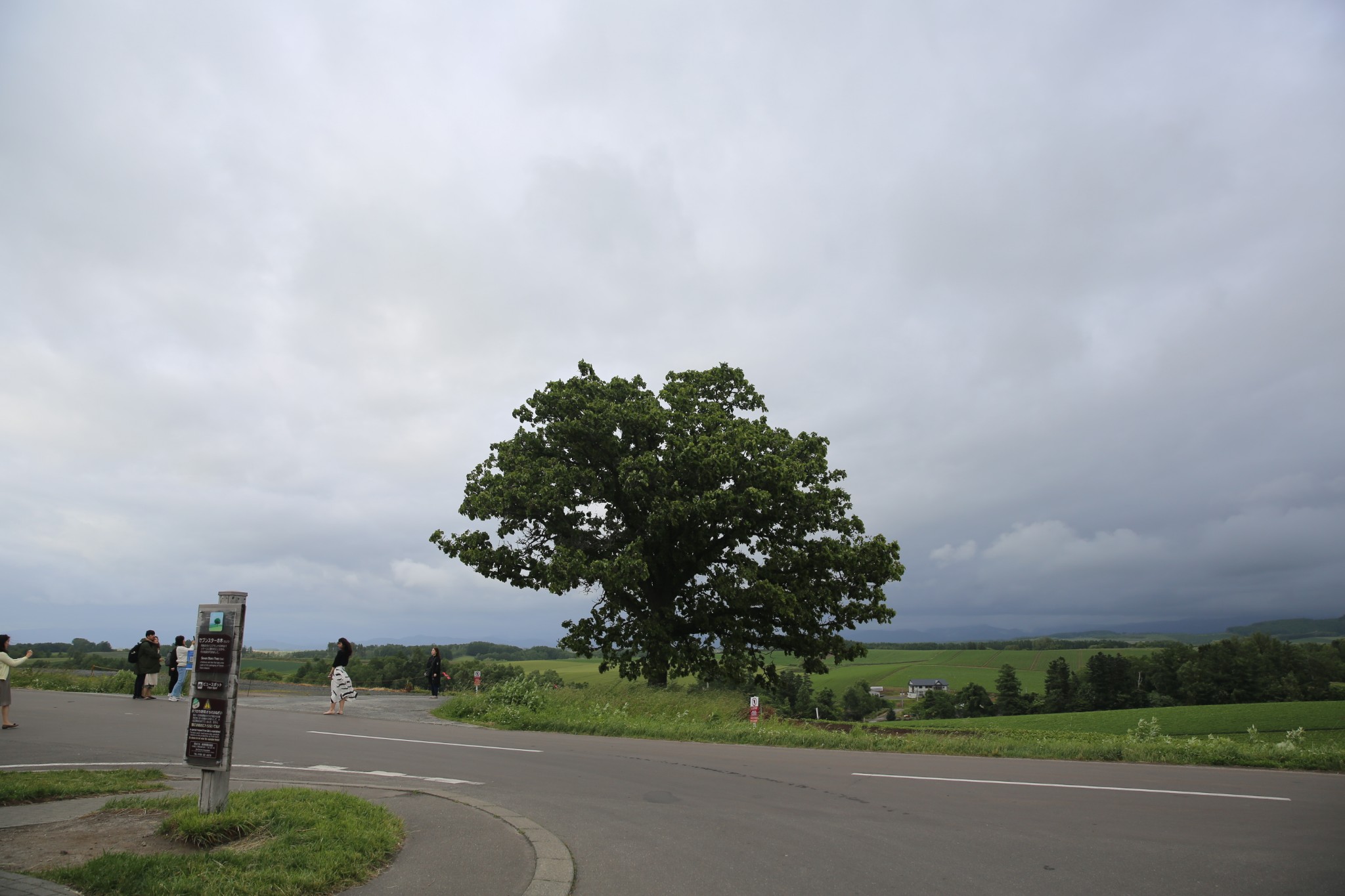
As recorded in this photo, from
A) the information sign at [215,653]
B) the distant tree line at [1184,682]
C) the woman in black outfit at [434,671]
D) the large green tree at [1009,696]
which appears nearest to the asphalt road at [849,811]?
the information sign at [215,653]

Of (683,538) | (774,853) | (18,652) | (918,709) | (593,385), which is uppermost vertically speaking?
(593,385)

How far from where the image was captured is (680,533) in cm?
2312

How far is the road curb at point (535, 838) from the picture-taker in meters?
5.63

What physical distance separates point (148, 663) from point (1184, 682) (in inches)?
1468

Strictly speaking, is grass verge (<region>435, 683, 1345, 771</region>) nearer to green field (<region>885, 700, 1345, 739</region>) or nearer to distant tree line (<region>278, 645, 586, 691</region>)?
green field (<region>885, 700, 1345, 739</region>)

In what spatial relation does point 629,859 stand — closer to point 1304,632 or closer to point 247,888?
point 247,888

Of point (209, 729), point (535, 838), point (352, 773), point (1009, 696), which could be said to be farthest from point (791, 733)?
point (1009, 696)

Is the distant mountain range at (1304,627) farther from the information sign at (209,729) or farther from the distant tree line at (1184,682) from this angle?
the information sign at (209,729)

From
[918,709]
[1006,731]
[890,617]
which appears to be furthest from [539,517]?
[918,709]

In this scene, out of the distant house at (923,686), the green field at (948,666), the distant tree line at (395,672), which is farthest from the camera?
the green field at (948,666)

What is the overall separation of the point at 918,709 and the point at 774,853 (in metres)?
35.0

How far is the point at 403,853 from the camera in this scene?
21.0 feet

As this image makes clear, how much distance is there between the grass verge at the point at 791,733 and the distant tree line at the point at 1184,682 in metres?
8.99

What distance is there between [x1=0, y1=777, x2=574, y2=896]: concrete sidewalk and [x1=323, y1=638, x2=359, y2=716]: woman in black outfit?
33.7ft
